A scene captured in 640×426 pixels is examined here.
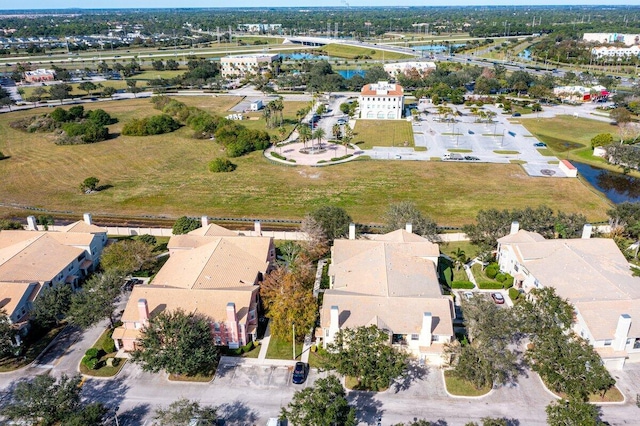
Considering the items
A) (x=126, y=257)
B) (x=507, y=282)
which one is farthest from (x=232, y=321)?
(x=507, y=282)

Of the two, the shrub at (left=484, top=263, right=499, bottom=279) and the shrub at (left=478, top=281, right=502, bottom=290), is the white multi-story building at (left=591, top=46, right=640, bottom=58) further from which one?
the shrub at (left=478, top=281, right=502, bottom=290)

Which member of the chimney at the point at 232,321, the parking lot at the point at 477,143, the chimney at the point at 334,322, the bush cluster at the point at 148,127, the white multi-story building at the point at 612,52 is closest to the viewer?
the chimney at the point at 334,322

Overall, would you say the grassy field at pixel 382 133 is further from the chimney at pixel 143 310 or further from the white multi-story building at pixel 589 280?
the chimney at pixel 143 310

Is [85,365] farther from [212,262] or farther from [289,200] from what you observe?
[289,200]

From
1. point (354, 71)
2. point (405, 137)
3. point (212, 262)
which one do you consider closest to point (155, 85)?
point (354, 71)

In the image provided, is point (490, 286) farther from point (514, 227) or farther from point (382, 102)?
point (382, 102)

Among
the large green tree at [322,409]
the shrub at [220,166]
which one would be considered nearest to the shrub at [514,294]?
the large green tree at [322,409]

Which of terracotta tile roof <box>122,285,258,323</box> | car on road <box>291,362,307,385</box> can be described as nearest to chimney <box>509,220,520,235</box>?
car on road <box>291,362,307,385</box>
